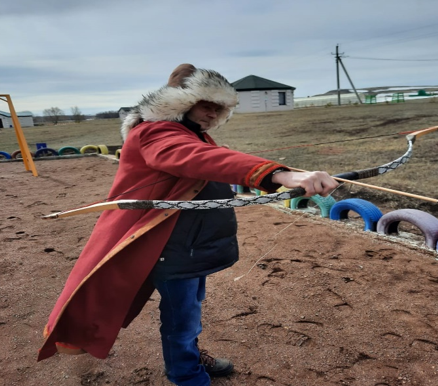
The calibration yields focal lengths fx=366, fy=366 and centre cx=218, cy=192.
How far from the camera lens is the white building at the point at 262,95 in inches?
1682

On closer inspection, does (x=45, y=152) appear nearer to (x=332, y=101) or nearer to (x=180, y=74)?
(x=180, y=74)

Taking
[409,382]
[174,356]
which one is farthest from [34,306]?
[409,382]

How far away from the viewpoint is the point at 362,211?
480cm

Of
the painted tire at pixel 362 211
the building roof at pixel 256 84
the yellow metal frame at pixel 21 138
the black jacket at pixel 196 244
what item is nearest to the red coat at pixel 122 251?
the black jacket at pixel 196 244

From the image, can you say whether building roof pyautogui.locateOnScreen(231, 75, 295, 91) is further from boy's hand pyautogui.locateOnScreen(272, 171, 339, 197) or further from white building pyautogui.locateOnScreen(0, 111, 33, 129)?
boy's hand pyautogui.locateOnScreen(272, 171, 339, 197)

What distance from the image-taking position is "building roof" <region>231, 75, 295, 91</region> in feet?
141

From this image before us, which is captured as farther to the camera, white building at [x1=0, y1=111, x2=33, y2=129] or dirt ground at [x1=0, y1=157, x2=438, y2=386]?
white building at [x1=0, y1=111, x2=33, y2=129]

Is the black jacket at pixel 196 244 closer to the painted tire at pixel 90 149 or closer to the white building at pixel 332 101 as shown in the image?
the painted tire at pixel 90 149

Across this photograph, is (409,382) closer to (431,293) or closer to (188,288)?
(431,293)

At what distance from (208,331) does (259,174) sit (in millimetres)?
1929

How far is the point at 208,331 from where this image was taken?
2.93 meters

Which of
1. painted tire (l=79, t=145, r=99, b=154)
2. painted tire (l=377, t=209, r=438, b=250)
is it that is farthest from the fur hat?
painted tire (l=79, t=145, r=99, b=154)

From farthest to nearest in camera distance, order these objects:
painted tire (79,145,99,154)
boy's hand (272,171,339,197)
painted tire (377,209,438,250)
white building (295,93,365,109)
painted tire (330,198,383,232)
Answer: white building (295,93,365,109)
painted tire (79,145,99,154)
painted tire (330,198,383,232)
painted tire (377,209,438,250)
boy's hand (272,171,339,197)

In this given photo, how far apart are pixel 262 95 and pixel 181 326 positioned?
43.5 meters
